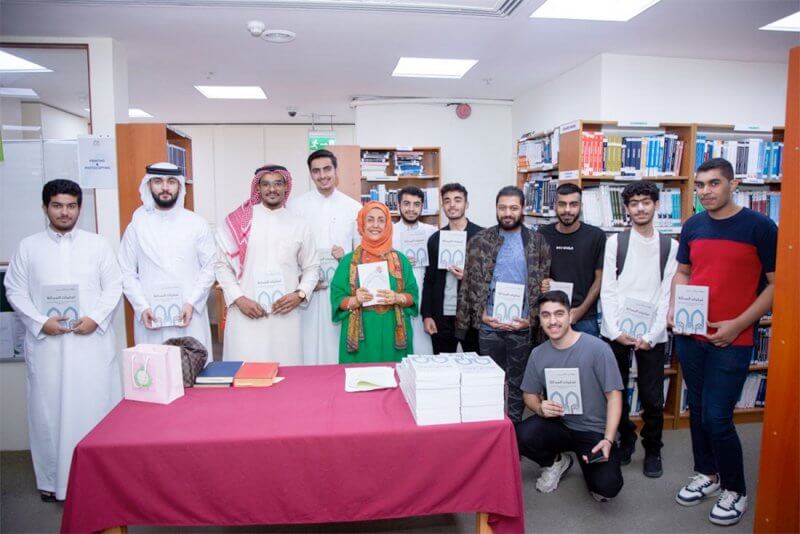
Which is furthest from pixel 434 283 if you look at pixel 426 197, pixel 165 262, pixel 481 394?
pixel 426 197

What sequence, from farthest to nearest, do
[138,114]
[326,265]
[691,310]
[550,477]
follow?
[138,114] → [326,265] → [550,477] → [691,310]

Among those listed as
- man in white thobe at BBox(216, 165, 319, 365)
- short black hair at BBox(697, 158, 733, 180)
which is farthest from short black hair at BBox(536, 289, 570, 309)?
man in white thobe at BBox(216, 165, 319, 365)

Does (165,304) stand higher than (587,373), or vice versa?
(165,304)

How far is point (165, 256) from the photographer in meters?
3.60

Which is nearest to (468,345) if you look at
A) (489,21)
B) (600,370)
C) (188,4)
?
(600,370)

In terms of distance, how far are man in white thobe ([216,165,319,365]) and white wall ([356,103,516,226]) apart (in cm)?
416

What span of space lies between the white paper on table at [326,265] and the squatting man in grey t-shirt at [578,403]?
1.79 meters

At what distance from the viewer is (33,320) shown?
3.20 m

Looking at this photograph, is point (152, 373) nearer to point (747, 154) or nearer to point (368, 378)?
point (368, 378)

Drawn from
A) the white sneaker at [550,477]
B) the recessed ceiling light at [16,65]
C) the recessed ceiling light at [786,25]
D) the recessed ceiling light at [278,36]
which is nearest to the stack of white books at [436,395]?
the white sneaker at [550,477]

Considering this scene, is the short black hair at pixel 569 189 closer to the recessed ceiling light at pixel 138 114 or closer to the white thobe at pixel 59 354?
the white thobe at pixel 59 354

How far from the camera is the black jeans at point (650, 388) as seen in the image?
3.48m

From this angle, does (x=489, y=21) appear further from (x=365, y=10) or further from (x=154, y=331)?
(x=154, y=331)

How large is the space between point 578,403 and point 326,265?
7.18ft
